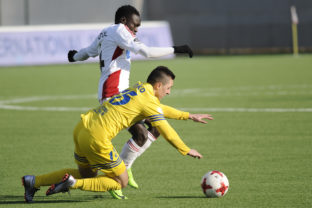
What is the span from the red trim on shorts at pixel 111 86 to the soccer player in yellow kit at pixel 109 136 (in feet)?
3.16

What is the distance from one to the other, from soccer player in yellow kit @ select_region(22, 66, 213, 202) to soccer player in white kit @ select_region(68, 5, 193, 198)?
755 mm

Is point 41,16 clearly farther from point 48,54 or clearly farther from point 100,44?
point 100,44

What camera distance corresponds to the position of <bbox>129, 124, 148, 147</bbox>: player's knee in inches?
315

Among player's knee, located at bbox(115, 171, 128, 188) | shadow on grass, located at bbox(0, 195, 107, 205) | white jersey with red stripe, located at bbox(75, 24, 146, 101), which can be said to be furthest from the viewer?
white jersey with red stripe, located at bbox(75, 24, 146, 101)

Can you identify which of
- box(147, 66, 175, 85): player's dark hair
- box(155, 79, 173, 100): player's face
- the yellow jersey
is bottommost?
the yellow jersey

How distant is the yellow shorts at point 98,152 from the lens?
700 centimetres

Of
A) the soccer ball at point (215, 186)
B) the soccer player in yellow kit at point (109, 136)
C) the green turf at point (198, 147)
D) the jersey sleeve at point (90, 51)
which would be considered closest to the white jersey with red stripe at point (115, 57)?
the jersey sleeve at point (90, 51)

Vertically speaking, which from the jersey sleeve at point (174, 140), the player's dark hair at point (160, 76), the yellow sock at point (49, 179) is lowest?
the yellow sock at point (49, 179)

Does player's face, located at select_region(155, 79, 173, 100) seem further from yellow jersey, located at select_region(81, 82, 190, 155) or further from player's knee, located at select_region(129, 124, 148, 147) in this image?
player's knee, located at select_region(129, 124, 148, 147)

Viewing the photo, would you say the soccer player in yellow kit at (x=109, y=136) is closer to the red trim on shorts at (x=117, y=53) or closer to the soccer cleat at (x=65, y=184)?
the soccer cleat at (x=65, y=184)

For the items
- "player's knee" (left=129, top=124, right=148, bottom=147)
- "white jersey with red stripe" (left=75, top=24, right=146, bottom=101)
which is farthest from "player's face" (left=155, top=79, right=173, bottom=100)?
"white jersey with red stripe" (left=75, top=24, right=146, bottom=101)

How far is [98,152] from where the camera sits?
703cm

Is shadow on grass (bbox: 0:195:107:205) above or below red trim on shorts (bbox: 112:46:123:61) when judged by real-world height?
below

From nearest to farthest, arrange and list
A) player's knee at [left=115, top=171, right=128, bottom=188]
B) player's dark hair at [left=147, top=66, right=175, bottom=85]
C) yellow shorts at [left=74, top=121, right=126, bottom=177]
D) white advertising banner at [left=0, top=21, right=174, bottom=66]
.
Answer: yellow shorts at [left=74, top=121, right=126, bottom=177]
player's knee at [left=115, top=171, right=128, bottom=188]
player's dark hair at [left=147, top=66, right=175, bottom=85]
white advertising banner at [left=0, top=21, right=174, bottom=66]
